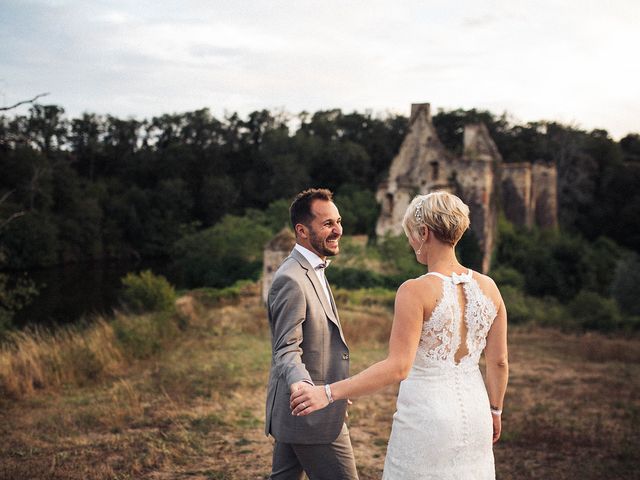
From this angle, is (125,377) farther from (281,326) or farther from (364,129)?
(364,129)

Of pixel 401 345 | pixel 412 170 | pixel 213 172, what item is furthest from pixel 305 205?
pixel 213 172

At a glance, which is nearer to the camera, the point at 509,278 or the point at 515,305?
the point at 515,305

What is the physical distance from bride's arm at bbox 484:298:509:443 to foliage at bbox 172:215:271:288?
29134 mm

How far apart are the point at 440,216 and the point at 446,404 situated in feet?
3.06

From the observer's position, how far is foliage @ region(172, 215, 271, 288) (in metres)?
34.1

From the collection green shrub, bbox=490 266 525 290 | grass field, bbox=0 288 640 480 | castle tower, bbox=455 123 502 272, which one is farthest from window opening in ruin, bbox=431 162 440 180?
grass field, bbox=0 288 640 480

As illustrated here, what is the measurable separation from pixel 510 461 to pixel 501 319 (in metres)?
3.92

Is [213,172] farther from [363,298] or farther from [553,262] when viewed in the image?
[363,298]

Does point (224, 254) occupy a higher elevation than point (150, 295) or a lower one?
lower

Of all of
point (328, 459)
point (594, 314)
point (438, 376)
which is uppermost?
point (438, 376)

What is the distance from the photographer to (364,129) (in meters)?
64.2

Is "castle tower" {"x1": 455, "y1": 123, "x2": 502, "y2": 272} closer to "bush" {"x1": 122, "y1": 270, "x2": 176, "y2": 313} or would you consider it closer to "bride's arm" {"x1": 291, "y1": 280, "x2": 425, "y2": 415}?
"bush" {"x1": 122, "y1": 270, "x2": 176, "y2": 313}

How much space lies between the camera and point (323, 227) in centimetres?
381

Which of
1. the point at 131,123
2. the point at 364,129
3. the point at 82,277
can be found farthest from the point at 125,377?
the point at 131,123
